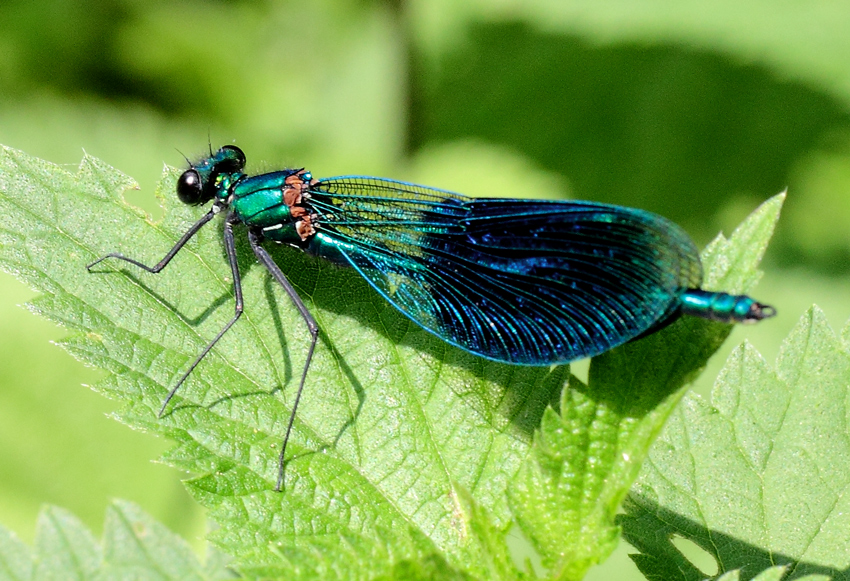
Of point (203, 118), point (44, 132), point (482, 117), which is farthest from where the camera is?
point (482, 117)

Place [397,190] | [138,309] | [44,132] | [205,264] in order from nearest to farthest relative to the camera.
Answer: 1. [138,309]
2. [205,264]
3. [397,190]
4. [44,132]

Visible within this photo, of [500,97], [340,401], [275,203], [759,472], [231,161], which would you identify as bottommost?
[759,472]

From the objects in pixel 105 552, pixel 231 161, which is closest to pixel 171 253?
pixel 231 161

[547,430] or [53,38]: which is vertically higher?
[53,38]

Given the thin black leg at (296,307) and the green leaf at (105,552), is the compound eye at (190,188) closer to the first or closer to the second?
the thin black leg at (296,307)

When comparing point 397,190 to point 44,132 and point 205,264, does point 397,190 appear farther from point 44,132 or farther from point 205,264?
point 44,132

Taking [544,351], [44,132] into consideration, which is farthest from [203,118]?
[544,351]

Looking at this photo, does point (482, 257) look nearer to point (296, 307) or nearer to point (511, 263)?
point (511, 263)

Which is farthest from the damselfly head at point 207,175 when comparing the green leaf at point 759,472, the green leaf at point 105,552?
the green leaf at point 759,472
